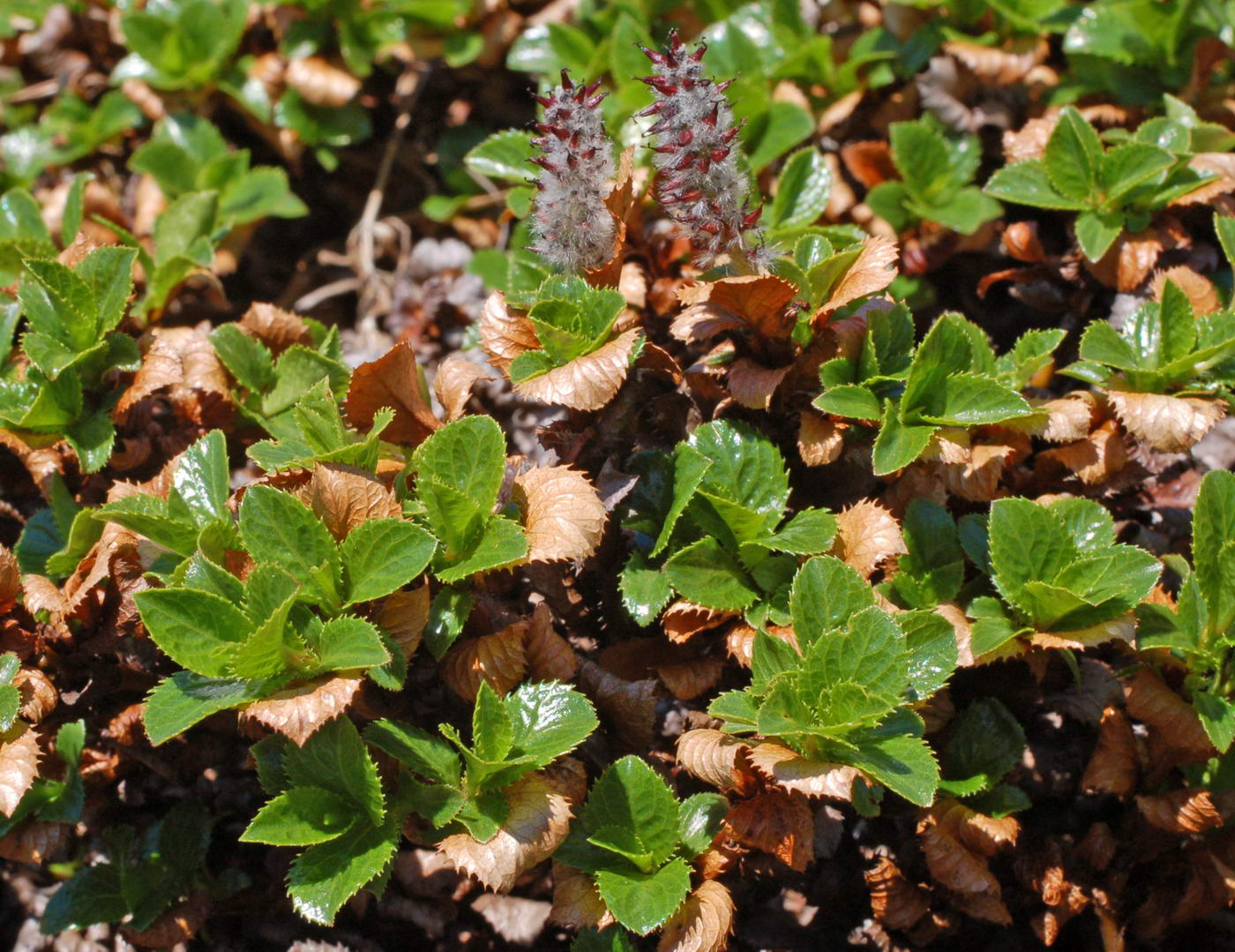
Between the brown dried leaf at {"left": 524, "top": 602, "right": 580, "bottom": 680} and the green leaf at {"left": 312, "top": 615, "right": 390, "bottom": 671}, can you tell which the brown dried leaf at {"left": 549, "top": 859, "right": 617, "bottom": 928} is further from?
the green leaf at {"left": 312, "top": 615, "right": 390, "bottom": 671}

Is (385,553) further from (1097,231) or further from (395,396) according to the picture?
(1097,231)

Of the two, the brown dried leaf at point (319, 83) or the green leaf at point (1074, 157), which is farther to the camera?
the brown dried leaf at point (319, 83)

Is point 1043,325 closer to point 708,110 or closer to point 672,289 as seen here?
point 672,289

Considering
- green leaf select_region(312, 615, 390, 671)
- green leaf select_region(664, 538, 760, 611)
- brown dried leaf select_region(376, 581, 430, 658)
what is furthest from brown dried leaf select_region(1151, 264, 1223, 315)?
green leaf select_region(312, 615, 390, 671)

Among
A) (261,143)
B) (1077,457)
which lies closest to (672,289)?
(1077,457)

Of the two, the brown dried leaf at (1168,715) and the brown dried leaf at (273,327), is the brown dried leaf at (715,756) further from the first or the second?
the brown dried leaf at (273,327)

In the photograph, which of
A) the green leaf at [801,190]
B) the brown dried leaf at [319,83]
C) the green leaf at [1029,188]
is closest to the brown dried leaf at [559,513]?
the green leaf at [801,190]
